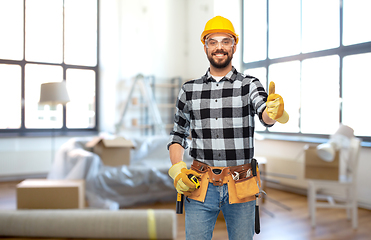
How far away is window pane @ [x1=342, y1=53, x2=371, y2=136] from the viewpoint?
340 cm

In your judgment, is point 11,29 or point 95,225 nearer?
point 95,225

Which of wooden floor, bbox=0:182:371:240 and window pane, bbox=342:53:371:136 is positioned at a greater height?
window pane, bbox=342:53:371:136

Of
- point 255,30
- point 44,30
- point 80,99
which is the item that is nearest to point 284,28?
point 255,30

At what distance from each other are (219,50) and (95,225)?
724 mm

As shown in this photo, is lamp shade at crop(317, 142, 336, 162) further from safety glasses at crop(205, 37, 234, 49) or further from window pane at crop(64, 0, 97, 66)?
window pane at crop(64, 0, 97, 66)

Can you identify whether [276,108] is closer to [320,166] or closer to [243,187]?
[243,187]

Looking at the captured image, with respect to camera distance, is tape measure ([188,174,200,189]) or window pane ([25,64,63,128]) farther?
window pane ([25,64,63,128])

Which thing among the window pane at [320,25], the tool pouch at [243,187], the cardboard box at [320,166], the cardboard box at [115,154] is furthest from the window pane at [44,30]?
the tool pouch at [243,187]

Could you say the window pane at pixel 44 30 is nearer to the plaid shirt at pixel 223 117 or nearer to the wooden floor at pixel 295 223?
the wooden floor at pixel 295 223

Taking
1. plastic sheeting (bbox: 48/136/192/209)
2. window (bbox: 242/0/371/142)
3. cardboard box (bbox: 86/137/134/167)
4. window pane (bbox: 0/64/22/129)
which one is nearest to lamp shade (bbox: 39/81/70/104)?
plastic sheeting (bbox: 48/136/192/209)

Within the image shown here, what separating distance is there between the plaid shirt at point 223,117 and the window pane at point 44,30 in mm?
4458

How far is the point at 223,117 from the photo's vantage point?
3.56 ft

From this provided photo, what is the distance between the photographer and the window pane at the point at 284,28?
4.25 meters

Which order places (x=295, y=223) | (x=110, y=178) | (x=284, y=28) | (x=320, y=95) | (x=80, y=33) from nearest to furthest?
(x=295, y=223), (x=110, y=178), (x=320, y=95), (x=284, y=28), (x=80, y=33)
